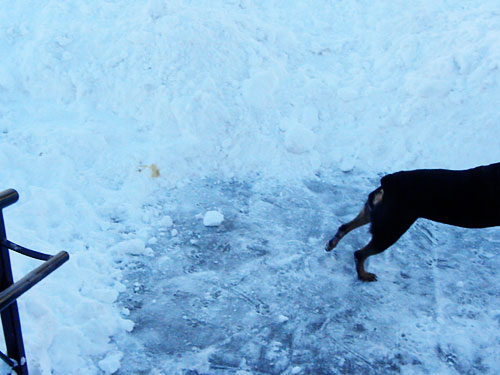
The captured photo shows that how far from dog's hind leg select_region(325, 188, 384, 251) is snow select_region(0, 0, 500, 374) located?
0.49 feet

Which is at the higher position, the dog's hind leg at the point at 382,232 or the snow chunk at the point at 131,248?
the dog's hind leg at the point at 382,232

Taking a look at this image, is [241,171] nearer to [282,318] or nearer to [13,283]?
[282,318]

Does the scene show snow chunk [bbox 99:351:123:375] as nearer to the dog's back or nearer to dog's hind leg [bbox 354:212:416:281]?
dog's hind leg [bbox 354:212:416:281]

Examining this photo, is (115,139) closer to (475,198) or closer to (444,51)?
(475,198)

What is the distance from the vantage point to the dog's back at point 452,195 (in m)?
3.91

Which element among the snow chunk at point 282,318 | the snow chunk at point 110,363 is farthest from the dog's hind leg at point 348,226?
the snow chunk at point 110,363

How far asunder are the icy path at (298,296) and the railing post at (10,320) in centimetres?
104

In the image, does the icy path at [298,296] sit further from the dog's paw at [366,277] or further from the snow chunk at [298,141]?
the snow chunk at [298,141]

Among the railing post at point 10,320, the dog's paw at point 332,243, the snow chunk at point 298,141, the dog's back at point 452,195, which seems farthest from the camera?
the snow chunk at point 298,141

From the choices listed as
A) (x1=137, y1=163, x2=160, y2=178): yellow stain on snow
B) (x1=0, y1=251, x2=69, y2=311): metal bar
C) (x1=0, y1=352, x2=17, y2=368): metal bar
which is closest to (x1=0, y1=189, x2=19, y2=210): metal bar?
(x1=0, y1=251, x2=69, y2=311): metal bar

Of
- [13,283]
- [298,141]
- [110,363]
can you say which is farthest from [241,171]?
[13,283]

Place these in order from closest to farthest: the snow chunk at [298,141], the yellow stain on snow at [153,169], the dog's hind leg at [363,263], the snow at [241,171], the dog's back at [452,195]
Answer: the snow at [241,171] < the dog's back at [452,195] < the dog's hind leg at [363,263] < the yellow stain on snow at [153,169] < the snow chunk at [298,141]

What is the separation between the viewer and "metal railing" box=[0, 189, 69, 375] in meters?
2.15

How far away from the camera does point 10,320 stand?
251 centimetres
